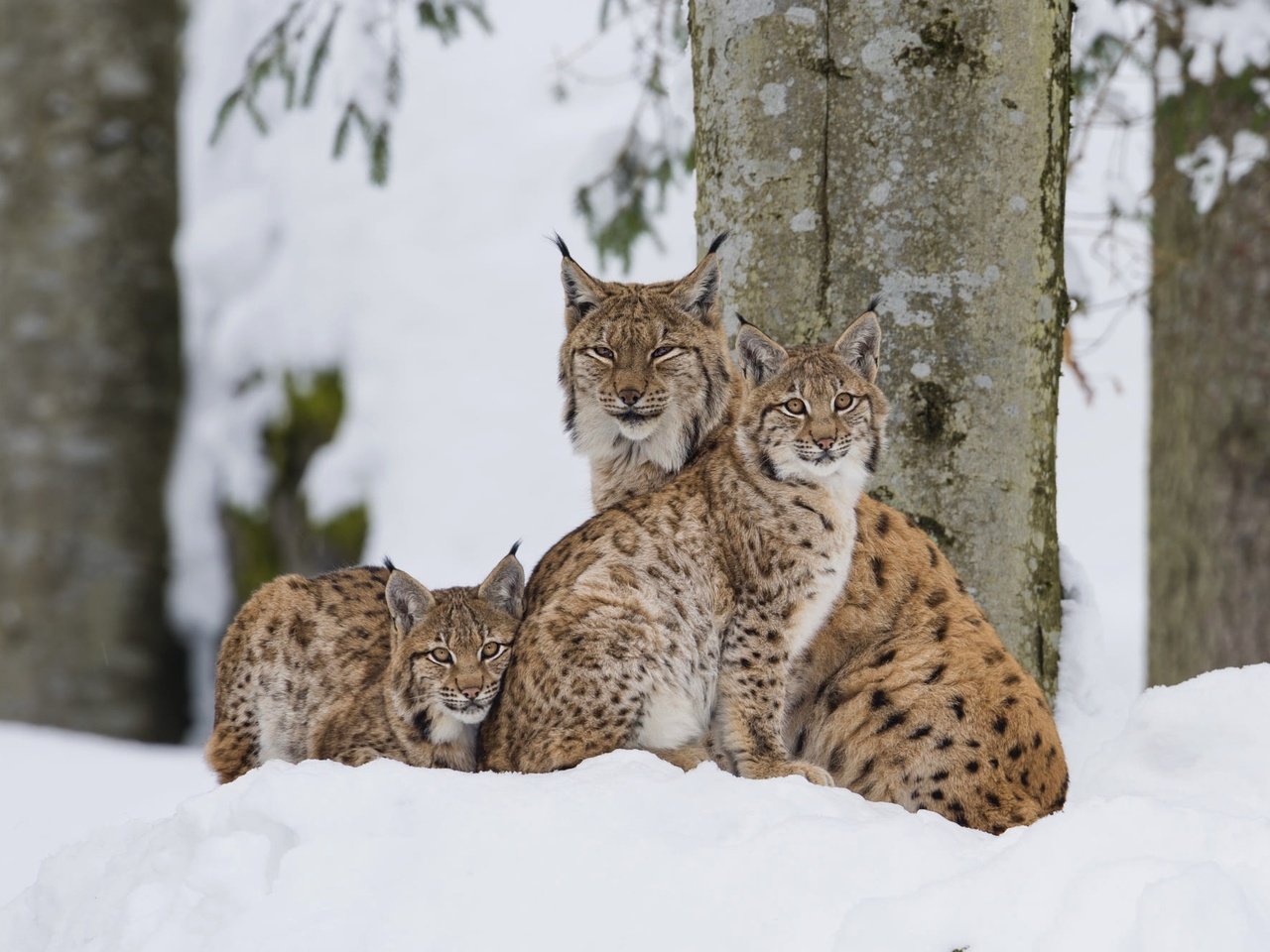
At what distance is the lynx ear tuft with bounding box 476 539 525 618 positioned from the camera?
419 centimetres

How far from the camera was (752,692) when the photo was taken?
159 inches

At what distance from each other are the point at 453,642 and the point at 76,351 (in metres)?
6.87

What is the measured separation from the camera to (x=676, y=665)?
3.98m

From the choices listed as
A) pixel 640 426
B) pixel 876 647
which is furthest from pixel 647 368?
pixel 876 647

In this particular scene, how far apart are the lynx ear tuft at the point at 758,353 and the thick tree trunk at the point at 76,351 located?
7012 mm

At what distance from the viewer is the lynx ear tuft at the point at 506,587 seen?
165 inches

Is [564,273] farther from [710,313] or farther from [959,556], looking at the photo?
[959,556]

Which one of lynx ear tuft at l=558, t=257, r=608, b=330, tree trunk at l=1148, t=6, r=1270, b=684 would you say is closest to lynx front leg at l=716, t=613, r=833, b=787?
lynx ear tuft at l=558, t=257, r=608, b=330

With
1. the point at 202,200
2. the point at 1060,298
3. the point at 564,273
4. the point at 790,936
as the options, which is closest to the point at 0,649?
the point at 202,200

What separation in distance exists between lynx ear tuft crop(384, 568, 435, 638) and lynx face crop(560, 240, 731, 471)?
2.48ft

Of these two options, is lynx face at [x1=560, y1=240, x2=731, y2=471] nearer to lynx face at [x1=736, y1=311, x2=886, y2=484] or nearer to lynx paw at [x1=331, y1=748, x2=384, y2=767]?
lynx face at [x1=736, y1=311, x2=886, y2=484]

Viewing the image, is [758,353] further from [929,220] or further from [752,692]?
[752,692]

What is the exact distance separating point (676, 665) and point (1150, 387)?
6627 millimetres

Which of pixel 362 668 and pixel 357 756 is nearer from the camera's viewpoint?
pixel 357 756
